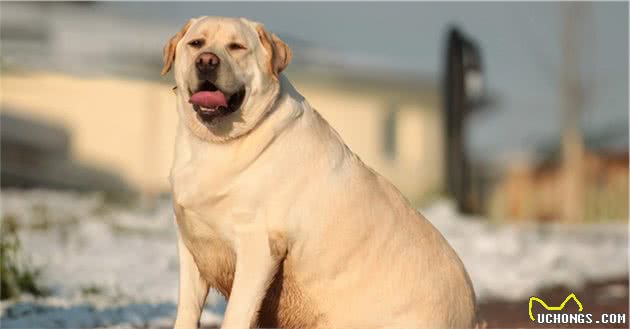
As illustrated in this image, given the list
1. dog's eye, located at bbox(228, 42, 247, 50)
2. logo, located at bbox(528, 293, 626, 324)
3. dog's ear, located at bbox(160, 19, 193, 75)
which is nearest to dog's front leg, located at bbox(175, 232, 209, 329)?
dog's ear, located at bbox(160, 19, 193, 75)

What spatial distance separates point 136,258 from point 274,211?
611cm

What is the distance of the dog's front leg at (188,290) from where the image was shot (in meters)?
4.15

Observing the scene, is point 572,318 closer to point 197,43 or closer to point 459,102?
point 197,43

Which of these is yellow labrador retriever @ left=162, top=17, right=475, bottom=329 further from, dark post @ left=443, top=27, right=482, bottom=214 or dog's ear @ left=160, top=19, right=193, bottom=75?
dark post @ left=443, top=27, right=482, bottom=214

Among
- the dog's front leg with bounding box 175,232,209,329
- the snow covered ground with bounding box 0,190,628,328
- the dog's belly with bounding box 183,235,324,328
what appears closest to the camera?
the dog's belly with bounding box 183,235,324,328

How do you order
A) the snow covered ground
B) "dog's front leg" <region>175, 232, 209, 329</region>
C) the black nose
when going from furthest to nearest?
the snow covered ground, "dog's front leg" <region>175, 232, 209, 329</region>, the black nose

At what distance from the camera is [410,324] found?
412 centimetres

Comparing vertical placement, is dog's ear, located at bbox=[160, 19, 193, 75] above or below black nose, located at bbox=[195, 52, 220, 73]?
above

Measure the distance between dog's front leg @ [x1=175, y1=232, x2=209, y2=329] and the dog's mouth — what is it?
0.61 m

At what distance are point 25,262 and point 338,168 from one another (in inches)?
171

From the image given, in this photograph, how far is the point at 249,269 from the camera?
3850 mm

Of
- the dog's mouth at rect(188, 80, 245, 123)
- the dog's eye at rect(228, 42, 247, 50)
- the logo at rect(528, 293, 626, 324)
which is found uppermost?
the dog's eye at rect(228, 42, 247, 50)

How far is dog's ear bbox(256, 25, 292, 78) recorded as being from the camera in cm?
396

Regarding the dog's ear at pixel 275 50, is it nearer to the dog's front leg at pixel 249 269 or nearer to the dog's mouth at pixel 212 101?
the dog's mouth at pixel 212 101
